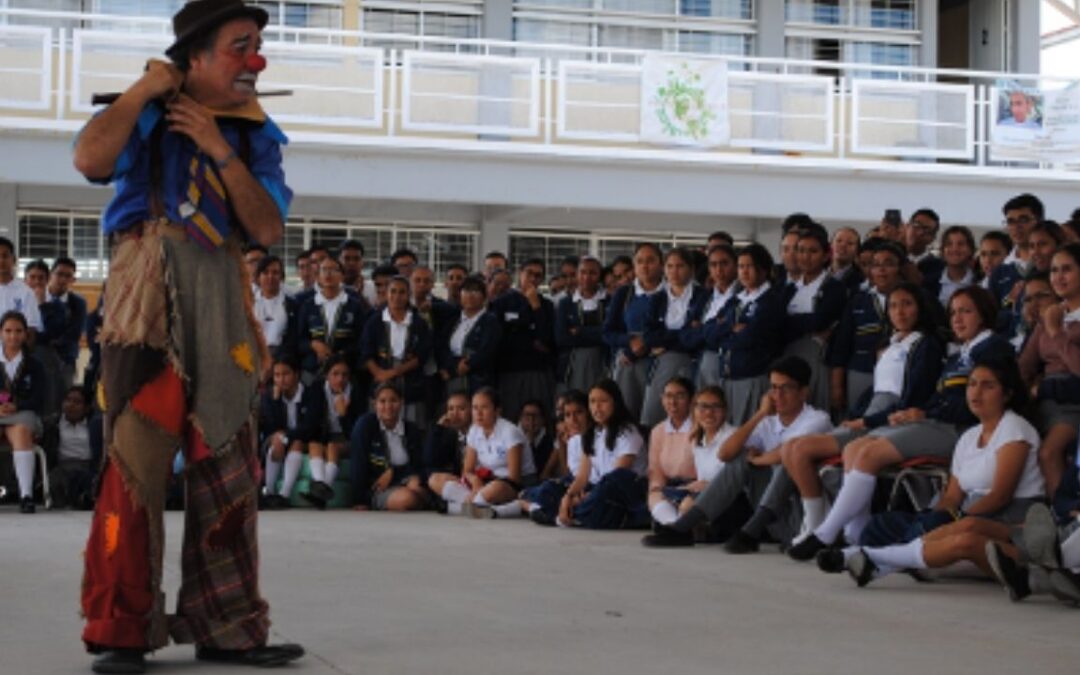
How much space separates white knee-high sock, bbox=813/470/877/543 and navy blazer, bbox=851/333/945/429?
63 centimetres

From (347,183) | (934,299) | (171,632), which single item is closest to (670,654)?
(171,632)

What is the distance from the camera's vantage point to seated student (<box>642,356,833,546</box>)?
10188 millimetres

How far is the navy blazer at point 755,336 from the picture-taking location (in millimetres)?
11039

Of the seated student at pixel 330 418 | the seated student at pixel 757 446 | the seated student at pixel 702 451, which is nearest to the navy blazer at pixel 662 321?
the seated student at pixel 702 451

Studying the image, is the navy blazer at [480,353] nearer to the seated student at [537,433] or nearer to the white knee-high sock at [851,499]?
the seated student at [537,433]

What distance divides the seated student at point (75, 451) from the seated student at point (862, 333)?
588cm

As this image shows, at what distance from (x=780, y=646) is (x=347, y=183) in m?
13.8

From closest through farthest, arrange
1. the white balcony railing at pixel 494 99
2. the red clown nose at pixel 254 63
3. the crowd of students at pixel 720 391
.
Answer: the red clown nose at pixel 254 63, the crowd of students at pixel 720 391, the white balcony railing at pixel 494 99

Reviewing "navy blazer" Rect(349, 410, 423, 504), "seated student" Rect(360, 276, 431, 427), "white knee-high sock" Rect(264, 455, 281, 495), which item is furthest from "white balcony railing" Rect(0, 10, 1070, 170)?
"navy blazer" Rect(349, 410, 423, 504)

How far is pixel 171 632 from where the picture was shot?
5.22 meters

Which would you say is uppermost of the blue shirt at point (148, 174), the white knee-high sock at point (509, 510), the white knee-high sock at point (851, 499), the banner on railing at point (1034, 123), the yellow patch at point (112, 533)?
the banner on railing at point (1034, 123)

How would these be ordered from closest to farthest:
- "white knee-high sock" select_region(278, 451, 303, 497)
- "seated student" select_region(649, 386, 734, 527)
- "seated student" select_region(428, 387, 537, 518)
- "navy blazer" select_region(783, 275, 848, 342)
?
"seated student" select_region(649, 386, 734, 527) → "navy blazer" select_region(783, 275, 848, 342) → "seated student" select_region(428, 387, 537, 518) → "white knee-high sock" select_region(278, 451, 303, 497)

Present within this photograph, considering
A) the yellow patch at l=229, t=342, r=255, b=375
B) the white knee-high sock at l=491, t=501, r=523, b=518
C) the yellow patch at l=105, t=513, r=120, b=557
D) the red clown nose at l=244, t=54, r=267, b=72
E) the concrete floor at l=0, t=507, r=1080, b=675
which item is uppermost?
the red clown nose at l=244, t=54, r=267, b=72

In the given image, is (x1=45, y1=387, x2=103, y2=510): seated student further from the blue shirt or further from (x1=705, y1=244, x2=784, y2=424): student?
the blue shirt
